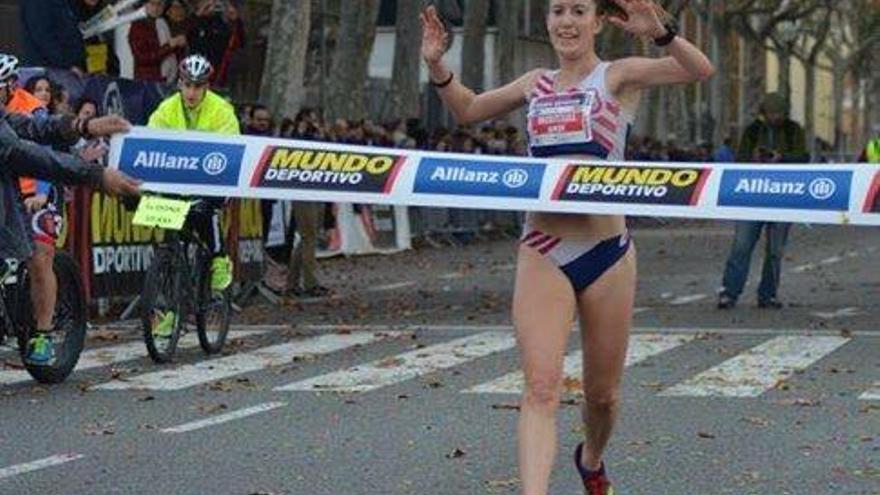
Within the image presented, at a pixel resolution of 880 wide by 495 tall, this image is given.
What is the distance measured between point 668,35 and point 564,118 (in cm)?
45

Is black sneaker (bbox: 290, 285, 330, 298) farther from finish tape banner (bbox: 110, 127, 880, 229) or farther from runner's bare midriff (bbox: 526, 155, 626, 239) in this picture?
runner's bare midriff (bbox: 526, 155, 626, 239)

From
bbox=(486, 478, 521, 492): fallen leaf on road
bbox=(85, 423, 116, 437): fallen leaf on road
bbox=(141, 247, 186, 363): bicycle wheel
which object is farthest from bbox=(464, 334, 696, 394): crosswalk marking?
bbox=(486, 478, 521, 492): fallen leaf on road

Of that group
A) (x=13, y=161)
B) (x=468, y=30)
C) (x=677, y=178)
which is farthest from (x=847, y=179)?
(x=468, y=30)

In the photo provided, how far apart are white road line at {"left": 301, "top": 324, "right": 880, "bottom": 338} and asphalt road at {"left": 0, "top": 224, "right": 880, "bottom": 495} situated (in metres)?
0.03

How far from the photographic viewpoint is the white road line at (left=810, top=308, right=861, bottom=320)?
63.3 ft

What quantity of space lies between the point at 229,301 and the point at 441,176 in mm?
2339

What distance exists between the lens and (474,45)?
4791 cm

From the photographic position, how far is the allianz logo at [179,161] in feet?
55.6

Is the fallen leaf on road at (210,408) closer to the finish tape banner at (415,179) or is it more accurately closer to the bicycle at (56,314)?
the bicycle at (56,314)

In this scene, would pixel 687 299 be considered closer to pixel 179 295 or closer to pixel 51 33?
pixel 51 33

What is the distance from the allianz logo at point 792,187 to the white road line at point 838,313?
190cm

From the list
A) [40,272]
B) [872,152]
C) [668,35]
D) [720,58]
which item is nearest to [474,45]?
[720,58]

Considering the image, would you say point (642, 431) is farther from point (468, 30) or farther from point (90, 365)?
point (468, 30)

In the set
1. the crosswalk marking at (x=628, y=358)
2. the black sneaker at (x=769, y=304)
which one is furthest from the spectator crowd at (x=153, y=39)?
the crosswalk marking at (x=628, y=358)
